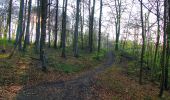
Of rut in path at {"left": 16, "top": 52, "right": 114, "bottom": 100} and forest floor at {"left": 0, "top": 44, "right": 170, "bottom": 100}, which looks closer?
rut in path at {"left": 16, "top": 52, "right": 114, "bottom": 100}

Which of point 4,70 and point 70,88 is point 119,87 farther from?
point 4,70

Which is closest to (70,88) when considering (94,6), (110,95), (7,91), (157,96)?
(110,95)

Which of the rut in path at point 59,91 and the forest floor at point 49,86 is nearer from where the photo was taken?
the rut in path at point 59,91

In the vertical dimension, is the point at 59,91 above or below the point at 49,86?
below

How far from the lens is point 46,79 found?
19.4 m

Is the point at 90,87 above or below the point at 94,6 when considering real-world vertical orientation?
below

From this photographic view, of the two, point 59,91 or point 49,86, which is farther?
point 49,86

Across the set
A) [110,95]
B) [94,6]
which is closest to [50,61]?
[110,95]

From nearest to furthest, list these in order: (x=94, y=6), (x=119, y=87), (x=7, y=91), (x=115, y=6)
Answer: (x=7, y=91)
(x=119, y=87)
(x=94, y=6)
(x=115, y=6)

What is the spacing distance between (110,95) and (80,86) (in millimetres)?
2090

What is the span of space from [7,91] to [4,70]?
436 cm

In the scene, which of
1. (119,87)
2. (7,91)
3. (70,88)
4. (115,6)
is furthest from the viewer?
(115,6)

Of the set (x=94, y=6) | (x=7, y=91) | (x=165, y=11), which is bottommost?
(x=7, y=91)

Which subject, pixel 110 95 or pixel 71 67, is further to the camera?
pixel 71 67
